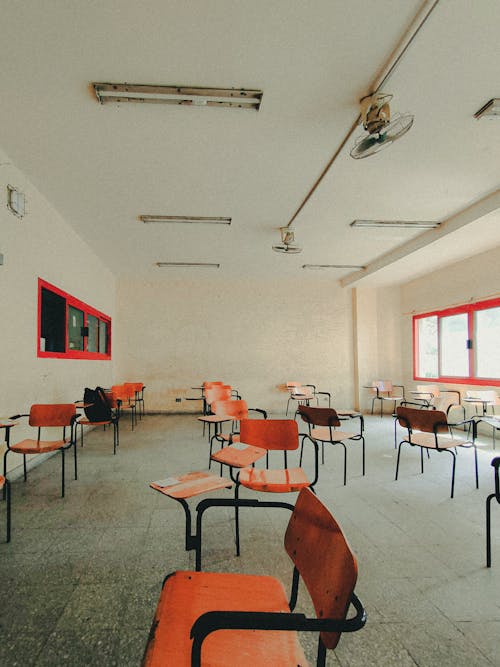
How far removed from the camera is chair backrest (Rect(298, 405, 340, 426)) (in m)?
3.81

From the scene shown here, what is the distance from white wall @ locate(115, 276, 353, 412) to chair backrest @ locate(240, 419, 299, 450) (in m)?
5.90

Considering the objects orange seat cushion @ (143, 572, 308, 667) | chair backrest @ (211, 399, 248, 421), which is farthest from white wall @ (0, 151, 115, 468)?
orange seat cushion @ (143, 572, 308, 667)

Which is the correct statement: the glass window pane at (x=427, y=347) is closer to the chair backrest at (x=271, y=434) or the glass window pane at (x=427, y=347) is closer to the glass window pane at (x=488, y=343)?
the glass window pane at (x=488, y=343)

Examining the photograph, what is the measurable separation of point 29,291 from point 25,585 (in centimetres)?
315

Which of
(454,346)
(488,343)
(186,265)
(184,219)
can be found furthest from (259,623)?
(454,346)

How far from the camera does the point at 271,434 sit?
9.72 ft

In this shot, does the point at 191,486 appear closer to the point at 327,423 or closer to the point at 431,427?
the point at 327,423

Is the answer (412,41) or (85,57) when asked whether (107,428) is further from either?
(412,41)

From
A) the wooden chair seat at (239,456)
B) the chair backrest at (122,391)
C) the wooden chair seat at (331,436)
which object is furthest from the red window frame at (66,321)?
the wooden chair seat at (331,436)

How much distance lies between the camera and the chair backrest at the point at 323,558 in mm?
982

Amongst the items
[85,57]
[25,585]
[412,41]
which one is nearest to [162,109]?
[85,57]

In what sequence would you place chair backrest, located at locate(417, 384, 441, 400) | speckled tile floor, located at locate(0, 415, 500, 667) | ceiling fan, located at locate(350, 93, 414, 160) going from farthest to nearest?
chair backrest, located at locate(417, 384, 441, 400)
ceiling fan, located at locate(350, 93, 414, 160)
speckled tile floor, located at locate(0, 415, 500, 667)

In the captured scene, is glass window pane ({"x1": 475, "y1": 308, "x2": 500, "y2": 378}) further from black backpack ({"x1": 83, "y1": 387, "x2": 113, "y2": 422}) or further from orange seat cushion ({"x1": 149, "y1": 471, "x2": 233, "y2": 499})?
black backpack ({"x1": 83, "y1": 387, "x2": 113, "y2": 422})

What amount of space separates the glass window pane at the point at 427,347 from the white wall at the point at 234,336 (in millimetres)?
1588
